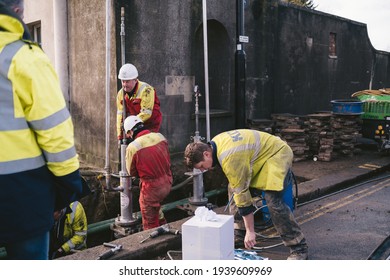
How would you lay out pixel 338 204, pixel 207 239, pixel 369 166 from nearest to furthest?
pixel 207 239
pixel 338 204
pixel 369 166

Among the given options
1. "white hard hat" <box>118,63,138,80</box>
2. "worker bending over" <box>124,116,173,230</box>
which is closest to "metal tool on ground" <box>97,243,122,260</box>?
"worker bending over" <box>124,116,173,230</box>

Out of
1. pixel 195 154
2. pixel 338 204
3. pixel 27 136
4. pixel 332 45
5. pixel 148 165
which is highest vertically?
pixel 332 45

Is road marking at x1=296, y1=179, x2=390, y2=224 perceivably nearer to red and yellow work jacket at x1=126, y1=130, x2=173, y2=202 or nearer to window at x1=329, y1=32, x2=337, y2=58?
red and yellow work jacket at x1=126, y1=130, x2=173, y2=202

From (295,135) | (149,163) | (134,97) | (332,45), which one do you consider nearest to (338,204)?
(149,163)

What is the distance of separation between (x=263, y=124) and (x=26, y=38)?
8.42m

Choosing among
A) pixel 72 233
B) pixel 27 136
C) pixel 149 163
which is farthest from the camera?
pixel 149 163

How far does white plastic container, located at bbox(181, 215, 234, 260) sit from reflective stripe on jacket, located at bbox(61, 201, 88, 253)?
218 centimetres

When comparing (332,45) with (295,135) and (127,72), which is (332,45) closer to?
(295,135)

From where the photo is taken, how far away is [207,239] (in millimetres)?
3375

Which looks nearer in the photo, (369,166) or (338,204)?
(338,204)

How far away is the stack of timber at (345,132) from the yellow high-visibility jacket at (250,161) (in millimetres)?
6480

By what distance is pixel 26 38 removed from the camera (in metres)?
2.49

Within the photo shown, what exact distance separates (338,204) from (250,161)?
3258 millimetres

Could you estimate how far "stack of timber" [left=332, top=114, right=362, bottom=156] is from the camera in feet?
34.1
